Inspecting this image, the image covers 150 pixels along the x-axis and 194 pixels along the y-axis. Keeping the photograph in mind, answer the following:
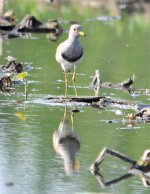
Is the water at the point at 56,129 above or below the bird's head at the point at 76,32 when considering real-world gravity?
below

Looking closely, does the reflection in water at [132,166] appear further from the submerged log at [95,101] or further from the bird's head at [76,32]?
the bird's head at [76,32]

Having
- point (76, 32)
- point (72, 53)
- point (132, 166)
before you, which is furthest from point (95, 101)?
point (132, 166)

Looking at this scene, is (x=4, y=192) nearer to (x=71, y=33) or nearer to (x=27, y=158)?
(x=27, y=158)

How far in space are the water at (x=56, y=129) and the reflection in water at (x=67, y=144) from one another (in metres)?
0.05

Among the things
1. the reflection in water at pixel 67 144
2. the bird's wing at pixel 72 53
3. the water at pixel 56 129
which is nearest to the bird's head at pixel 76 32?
the bird's wing at pixel 72 53

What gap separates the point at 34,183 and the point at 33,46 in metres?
11.1

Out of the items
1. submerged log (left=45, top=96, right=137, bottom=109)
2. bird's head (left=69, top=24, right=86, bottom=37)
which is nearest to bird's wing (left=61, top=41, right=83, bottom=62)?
bird's head (left=69, top=24, right=86, bottom=37)

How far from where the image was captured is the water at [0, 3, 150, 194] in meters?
8.91

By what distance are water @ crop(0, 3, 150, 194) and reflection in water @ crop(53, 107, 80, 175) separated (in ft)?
0.17

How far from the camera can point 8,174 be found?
9164 mm

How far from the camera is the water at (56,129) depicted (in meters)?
8.91

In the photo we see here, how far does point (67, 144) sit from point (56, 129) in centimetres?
83

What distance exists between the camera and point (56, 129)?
11398 millimetres

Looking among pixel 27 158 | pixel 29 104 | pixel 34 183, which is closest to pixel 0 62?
pixel 29 104
